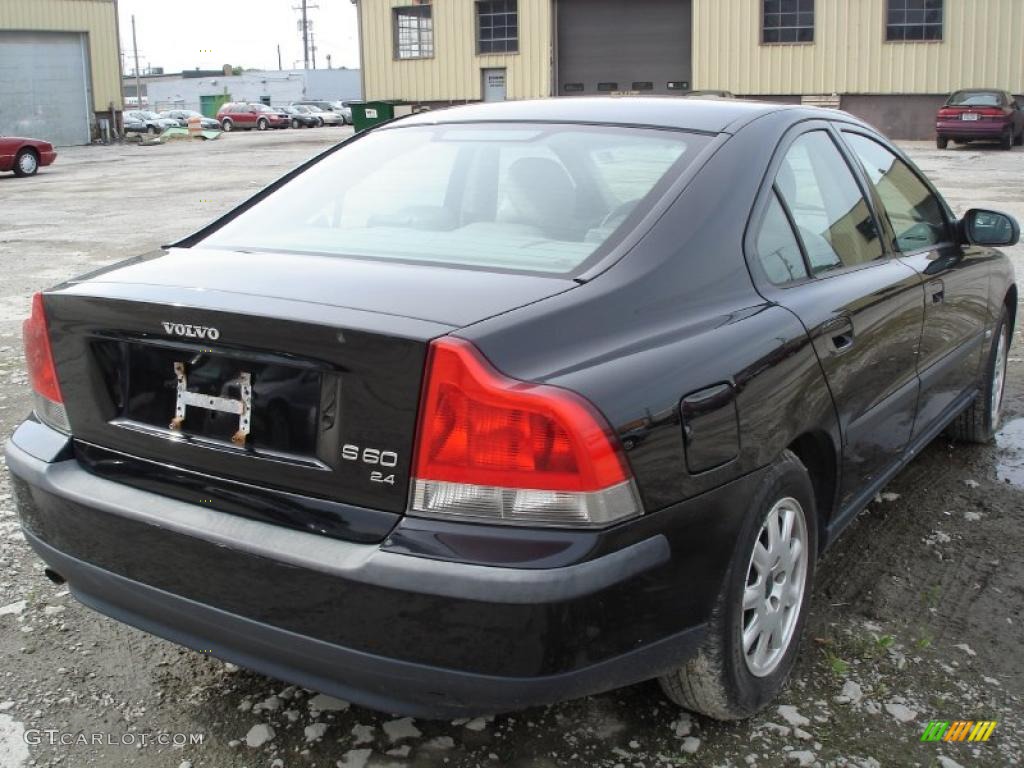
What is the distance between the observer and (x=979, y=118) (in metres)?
27.4

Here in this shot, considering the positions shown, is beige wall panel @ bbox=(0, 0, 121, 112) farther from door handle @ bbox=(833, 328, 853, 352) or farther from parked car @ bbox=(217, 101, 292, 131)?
door handle @ bbox=(833, 328, 853, 352)

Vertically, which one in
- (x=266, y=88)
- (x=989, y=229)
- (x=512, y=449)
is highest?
(x=266, y=88)

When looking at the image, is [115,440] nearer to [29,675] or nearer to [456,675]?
[29,675]

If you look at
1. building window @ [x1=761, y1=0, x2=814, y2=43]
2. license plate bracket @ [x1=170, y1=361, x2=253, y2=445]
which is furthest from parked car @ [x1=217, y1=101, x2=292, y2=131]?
license plate bracket @ [x1=170, y1=361, x2=253, y2=445]

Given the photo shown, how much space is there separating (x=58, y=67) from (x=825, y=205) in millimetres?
40319

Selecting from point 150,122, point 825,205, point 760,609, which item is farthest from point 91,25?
point 760,609

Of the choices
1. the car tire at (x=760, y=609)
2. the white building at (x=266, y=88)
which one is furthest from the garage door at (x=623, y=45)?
the white building at (x=266, y=88)

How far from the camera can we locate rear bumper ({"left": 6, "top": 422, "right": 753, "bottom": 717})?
2049 mm

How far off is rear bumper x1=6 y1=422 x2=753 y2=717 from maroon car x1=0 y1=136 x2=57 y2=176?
81.8 feet

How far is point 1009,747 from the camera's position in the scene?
8.53 feet

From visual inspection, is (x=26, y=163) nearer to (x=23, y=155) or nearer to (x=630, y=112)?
(x=23, y=155)

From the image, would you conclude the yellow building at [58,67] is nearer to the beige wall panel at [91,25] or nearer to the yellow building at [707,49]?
the beige wall panel at [91,25]

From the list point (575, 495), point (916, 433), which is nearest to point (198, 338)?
point (575, 495)

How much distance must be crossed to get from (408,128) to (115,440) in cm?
153
